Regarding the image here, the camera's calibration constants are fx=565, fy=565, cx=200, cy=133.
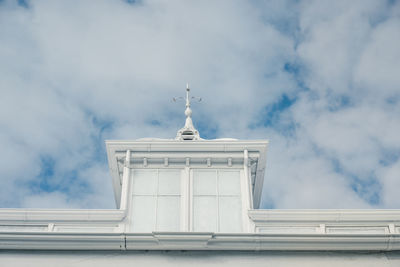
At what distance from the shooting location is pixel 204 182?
16.6 meters

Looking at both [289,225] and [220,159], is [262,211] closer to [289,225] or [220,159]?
[289,225]

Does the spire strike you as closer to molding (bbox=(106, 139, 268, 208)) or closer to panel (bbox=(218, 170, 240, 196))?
molding (bbox=(106, 139, 268, 208))

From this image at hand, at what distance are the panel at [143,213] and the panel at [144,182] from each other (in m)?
0.25

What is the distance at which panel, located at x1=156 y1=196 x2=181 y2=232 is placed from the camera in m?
15.3

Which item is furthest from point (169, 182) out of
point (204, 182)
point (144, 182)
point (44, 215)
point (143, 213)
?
point (44, 215)

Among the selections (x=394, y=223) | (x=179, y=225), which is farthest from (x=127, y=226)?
(x=394, y=223)

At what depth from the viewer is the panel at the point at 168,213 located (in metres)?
15.3

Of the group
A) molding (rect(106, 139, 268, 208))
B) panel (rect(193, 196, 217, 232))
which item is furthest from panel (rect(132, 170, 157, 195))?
panel (rect(193, 196, 217, 232))

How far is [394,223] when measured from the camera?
14.1 m

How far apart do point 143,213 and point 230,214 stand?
2416mm

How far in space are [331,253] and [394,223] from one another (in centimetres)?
342

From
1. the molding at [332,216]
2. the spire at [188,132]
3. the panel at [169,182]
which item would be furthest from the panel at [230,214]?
the spire at [188,132]

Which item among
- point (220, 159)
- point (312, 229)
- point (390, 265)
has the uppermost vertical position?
point (220, 159)

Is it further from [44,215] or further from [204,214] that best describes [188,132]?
[44,215]
